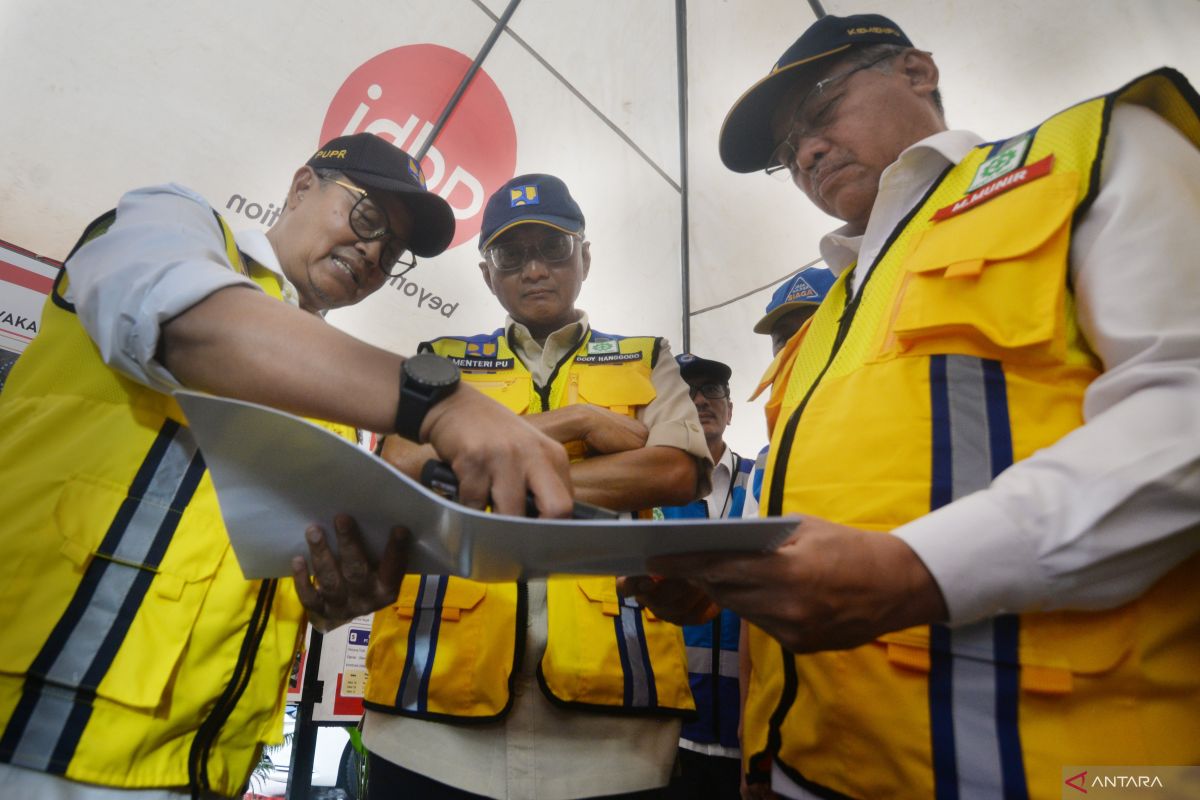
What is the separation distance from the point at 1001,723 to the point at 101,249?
125cm

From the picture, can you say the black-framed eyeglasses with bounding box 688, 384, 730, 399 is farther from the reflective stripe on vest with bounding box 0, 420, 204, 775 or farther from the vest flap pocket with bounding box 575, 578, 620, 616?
the reflective stripe on vest with bounding box 0, 420, 204, 775

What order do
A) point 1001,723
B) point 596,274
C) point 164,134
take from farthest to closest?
1. point 596,274
2. point 164,134
3. point 1001,723

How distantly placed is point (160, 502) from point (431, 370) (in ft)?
1.84

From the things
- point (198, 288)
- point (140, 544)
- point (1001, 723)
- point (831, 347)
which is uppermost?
point (831, 347)

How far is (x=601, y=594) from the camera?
1.37 m

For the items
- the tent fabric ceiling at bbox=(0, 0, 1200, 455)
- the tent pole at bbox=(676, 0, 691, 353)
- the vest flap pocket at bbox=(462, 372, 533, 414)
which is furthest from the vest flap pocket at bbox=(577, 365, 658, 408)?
the tent pole at bbox=(676, 0, 691, 353)

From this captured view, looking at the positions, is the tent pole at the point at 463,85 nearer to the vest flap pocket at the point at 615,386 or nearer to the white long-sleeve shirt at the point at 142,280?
the vest flap pocket at the point at 615,386

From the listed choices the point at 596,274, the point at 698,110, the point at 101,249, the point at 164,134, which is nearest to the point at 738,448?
the point at 596,274

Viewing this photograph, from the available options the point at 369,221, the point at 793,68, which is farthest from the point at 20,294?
the point at 793,68

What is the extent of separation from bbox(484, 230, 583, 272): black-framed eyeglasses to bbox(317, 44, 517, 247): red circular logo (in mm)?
1109

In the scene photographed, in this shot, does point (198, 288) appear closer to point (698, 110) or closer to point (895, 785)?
point (895, 785)

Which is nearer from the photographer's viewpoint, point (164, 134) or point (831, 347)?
point (831, 347)

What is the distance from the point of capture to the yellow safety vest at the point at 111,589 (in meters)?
0.84

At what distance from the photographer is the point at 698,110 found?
325cm
